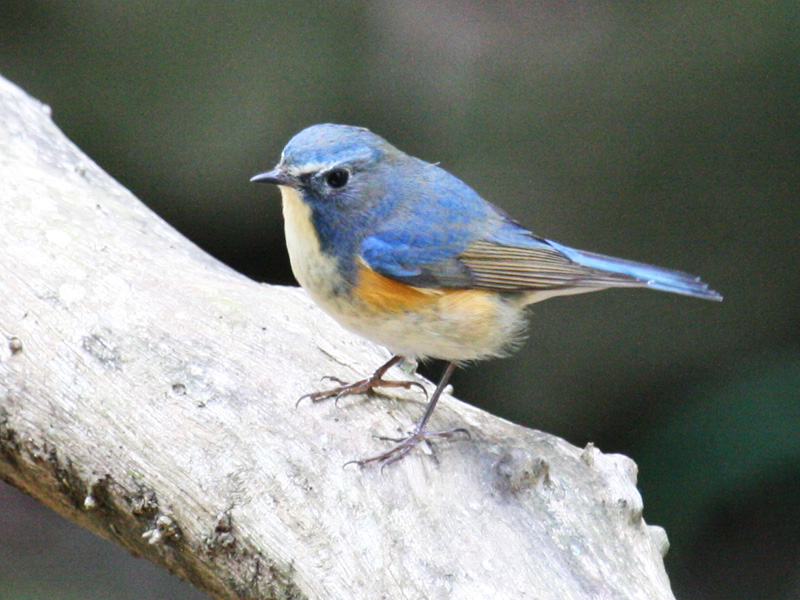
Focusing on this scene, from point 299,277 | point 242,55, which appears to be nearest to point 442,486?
point 299,277

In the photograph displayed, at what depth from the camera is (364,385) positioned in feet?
10.6

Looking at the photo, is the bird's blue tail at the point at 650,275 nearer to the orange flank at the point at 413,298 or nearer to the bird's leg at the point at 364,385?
the orange flank at the point at 413,298

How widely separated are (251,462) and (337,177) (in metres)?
0.93

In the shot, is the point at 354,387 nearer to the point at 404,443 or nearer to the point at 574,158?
the point at 404,443

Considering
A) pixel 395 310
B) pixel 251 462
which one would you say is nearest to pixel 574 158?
pixel 395 310

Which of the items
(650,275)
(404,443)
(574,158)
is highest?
(650,275)

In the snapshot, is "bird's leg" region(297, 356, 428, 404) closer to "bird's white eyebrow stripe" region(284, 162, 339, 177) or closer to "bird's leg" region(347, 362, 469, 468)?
"bird's leg" region(347, 362, 469, 468)

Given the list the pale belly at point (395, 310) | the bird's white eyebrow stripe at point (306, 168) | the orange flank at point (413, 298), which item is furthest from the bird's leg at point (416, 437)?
the bird's white eyebrow stripe at point (306, 168)

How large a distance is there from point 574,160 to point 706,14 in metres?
1.01

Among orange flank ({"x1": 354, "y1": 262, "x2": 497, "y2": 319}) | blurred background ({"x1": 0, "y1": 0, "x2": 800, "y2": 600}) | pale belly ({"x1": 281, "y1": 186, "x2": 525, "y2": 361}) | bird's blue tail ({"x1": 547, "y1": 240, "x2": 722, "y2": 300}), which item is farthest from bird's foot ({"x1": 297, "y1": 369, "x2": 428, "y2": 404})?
blurred background ({"x1": 0, "y1": 0, "x2": 800, "y2": 600})

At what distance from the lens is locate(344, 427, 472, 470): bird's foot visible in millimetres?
2848

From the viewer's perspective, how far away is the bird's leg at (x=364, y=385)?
3.08 metres

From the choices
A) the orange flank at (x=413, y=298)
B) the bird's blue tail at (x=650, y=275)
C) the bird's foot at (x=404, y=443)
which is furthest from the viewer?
the bird's blue tail at (x=650, y=275)

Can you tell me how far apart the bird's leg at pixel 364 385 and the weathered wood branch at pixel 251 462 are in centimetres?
4
